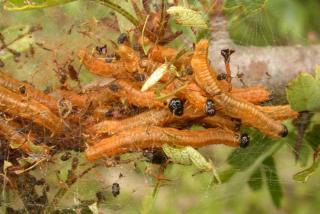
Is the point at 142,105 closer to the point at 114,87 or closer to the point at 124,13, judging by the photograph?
the point at 114,87

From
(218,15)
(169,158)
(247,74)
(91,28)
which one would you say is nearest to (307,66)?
(247,74)

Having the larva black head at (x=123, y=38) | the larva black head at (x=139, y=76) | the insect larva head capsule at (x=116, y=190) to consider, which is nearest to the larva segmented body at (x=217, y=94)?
the larva black head at (x=139, y=76)

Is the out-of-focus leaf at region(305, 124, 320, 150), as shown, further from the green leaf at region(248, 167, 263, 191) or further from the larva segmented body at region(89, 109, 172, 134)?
the larva segmented body at region(89, 109, 172, 134)

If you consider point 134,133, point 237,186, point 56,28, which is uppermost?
point 56,28

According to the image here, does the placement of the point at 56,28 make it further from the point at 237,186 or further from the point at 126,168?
the point at 237,186

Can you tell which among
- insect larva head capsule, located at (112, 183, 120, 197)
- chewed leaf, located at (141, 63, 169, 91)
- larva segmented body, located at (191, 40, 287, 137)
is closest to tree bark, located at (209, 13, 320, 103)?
larva segmented body, located at (191, 40, 287, 137)
